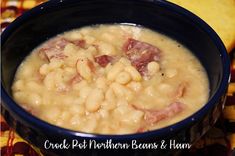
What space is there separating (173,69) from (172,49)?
154 millimetres

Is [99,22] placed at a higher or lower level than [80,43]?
higher

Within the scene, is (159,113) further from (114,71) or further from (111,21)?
Result: (111,21)

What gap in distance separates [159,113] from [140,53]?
335mm

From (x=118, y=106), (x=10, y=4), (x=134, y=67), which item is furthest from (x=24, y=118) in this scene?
(x=10, y=4)

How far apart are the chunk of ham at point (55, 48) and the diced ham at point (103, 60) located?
12cm

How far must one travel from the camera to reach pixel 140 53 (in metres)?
1.66

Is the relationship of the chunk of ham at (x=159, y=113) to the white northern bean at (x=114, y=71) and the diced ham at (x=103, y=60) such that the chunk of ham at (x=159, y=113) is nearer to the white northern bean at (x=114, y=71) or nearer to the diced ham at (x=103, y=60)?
the white northern bean at (x=114, y=71)

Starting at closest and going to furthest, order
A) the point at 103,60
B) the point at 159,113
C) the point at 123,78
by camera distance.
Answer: the point at 159,113
the point at 123,78
the point at 103,60

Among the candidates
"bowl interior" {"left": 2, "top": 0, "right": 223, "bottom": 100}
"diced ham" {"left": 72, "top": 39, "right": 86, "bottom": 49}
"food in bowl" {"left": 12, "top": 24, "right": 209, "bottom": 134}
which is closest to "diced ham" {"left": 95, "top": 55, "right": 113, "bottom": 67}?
"food in bowl" {"left": 12, "top": 24, "right": 209, "bottom": 134}

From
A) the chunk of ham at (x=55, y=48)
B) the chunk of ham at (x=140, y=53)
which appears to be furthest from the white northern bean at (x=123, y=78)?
the chunk of ham at (x=55, y=48)

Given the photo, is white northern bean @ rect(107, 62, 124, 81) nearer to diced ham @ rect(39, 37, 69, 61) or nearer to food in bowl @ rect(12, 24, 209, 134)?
food in bowl @ rect(12, 24, 209, 134)

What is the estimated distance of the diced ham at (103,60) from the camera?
63.8 inches

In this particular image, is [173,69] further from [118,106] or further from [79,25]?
[79,25]

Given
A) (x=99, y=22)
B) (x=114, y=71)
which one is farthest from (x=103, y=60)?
(x=99, y=22)
